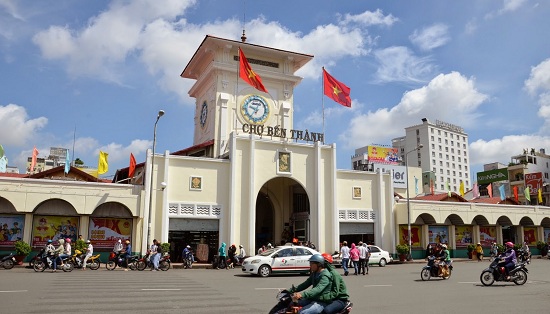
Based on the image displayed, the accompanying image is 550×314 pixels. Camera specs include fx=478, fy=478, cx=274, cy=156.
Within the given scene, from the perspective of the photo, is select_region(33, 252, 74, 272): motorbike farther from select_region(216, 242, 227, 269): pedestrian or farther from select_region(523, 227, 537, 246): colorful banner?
select_region(523, 227, 537, 246): colorful banner

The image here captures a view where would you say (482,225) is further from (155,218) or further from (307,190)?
(155,218)

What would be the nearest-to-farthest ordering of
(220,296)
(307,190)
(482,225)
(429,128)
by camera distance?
1. (220,296)
2. (307,190)
3. (482,225)
4. (429,128)

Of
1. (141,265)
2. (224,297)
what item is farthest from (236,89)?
(224,297)

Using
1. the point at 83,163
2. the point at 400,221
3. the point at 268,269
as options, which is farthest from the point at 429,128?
the point at 268,269

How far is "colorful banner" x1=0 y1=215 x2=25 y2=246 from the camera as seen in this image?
998 inches

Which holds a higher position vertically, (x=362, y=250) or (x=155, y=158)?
(x=155, y=158)

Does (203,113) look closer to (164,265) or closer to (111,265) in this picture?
(164,265)

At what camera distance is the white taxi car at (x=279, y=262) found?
21.4 metres

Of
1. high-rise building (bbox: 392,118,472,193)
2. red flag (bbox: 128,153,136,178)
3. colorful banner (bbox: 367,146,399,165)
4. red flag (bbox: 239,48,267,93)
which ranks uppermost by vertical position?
high-rise building (bbox: 392,118,472,193)

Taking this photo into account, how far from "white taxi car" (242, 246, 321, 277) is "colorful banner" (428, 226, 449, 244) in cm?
1894

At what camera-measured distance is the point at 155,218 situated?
28375mm

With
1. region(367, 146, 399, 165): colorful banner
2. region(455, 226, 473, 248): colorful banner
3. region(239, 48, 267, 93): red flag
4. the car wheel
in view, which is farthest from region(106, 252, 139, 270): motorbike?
region(367, 146, 399, 165): colorful banner

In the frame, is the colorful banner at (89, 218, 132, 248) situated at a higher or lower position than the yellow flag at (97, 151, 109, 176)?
lower

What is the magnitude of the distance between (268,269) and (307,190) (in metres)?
11.9
